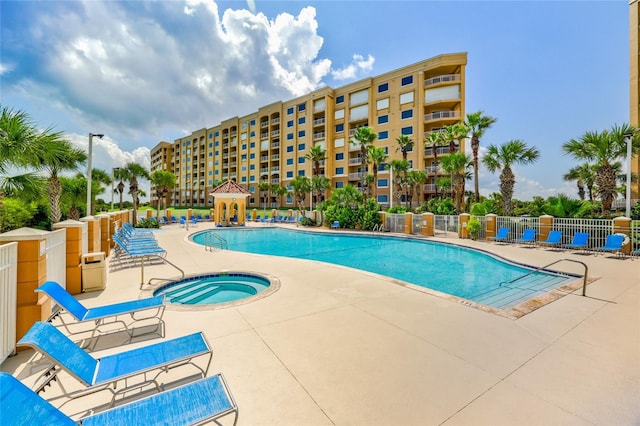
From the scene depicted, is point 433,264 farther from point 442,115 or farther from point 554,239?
point 442,115

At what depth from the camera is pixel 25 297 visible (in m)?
3.96

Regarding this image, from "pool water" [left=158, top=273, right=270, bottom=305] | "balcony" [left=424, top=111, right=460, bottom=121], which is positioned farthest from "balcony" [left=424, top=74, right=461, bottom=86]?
"pool water" [left=158, top=273, right=270, bottom=305]

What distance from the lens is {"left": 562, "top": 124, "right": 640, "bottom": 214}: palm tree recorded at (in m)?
14.3

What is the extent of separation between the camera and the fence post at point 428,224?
19.2 metres

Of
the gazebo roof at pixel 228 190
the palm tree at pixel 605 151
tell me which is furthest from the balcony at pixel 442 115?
the gazebo roof at pixel 228 190

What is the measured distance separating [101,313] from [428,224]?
18651 mm

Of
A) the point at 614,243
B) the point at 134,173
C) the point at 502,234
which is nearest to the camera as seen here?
the point at 614,243

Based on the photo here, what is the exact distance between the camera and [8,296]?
3654 mm

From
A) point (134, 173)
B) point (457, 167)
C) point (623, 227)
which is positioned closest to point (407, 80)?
point (457, 167)

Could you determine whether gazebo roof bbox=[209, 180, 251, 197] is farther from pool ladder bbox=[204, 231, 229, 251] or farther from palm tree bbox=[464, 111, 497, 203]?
palm tree bbox=[464, 111, 497, 203]

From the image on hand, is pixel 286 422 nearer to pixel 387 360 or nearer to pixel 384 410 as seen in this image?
pixel 384 410

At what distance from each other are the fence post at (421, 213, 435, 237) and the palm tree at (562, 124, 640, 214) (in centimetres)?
845

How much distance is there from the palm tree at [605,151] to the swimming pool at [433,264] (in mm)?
8239

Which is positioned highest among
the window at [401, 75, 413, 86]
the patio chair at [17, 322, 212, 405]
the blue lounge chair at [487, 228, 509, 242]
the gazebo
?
the window at [401, 75, 413, 86]
